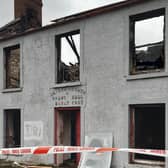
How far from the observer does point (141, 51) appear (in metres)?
9.40

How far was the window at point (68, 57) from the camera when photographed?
11172 mm

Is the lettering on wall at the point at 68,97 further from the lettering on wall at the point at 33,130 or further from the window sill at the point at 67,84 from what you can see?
the lettering on wall at the point at 33,130

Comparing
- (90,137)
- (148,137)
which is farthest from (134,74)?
(90,137)

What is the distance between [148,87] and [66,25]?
13.2 ft

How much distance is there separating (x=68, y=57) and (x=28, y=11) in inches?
349

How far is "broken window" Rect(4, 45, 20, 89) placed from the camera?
43.7ft

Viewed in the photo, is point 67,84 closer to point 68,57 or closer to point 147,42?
point 68,57

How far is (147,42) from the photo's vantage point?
30.4ft

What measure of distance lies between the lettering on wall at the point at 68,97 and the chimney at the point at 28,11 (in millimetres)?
9086

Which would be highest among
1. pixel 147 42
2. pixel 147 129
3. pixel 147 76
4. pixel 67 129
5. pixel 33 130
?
pixel 147 42

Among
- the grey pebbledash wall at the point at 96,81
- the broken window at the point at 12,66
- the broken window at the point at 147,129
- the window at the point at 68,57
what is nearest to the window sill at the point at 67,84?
the grey pebbledash wall at the point at 96,81

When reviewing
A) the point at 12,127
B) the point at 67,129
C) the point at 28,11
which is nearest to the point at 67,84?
the point at 67,129

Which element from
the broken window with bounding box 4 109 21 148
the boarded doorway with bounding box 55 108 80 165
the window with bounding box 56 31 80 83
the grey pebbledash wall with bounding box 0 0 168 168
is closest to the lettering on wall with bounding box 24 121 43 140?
the grey pebbledash wall with bounding box 0 0 168 168

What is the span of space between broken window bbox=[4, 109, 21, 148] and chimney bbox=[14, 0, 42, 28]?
7.46 meters
